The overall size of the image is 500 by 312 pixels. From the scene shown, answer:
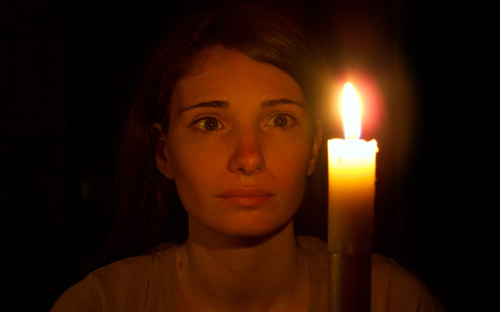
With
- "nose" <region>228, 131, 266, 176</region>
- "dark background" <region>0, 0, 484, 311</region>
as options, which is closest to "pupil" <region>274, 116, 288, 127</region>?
"nose" <region>228, 131, 266, 176</region>

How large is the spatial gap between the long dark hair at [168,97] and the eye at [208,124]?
16 cm

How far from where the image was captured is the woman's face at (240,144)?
4.41 feet

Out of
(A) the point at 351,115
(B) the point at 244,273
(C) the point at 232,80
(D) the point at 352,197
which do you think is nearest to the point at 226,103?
(C) the point at 232,80

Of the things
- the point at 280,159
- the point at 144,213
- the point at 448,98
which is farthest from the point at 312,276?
the point at 448,98

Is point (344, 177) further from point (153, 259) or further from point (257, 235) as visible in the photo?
point (153, 259)

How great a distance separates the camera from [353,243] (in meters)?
0.62

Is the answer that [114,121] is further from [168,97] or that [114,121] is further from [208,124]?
[208,124]

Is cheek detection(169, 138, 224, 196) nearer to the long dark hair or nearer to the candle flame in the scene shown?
the long dark hair

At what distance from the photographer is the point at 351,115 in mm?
745

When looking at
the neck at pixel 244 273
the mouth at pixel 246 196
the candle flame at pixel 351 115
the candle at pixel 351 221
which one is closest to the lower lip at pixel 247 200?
the mouth at pixel 246 196

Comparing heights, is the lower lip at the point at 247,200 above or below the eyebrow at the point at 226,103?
below

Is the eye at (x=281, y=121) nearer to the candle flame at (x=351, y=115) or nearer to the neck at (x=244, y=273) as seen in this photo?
the neck at (x=244, y=273)

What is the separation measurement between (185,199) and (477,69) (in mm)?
1111

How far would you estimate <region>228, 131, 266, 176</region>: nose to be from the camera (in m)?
1.30
